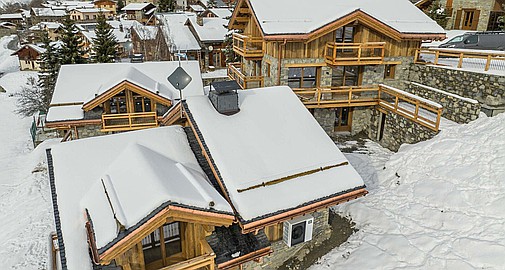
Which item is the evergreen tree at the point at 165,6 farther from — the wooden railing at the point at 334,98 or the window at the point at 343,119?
the window at the point at 343,119

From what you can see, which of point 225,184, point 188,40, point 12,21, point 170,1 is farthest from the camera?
point 12,21

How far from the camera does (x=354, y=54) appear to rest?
18812 millimetres

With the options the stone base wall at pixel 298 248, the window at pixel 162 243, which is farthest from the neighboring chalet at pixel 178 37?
the window at pixel 162 243

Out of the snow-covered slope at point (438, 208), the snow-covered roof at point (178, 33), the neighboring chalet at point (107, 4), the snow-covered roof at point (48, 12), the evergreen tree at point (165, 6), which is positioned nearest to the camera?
the snow-covered slope at point (438, 208)

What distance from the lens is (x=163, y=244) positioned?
841 centimetres

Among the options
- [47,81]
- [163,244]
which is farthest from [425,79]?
[47,81]

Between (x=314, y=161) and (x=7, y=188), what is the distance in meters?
21.6

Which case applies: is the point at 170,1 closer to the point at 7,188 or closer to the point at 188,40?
the point at 188,40

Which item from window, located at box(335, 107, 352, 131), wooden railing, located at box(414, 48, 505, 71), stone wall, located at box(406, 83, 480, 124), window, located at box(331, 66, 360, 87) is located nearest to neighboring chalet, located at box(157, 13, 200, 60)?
window, located at box(331, 66, 360, 87)

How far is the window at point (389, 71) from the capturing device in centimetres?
1966

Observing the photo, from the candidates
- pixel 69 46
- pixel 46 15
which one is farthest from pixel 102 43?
pixel 46 15

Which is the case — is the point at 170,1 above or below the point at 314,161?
above

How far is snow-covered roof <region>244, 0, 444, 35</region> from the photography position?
17844 mm

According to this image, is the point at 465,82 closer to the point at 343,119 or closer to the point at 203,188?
the point at 343,119
